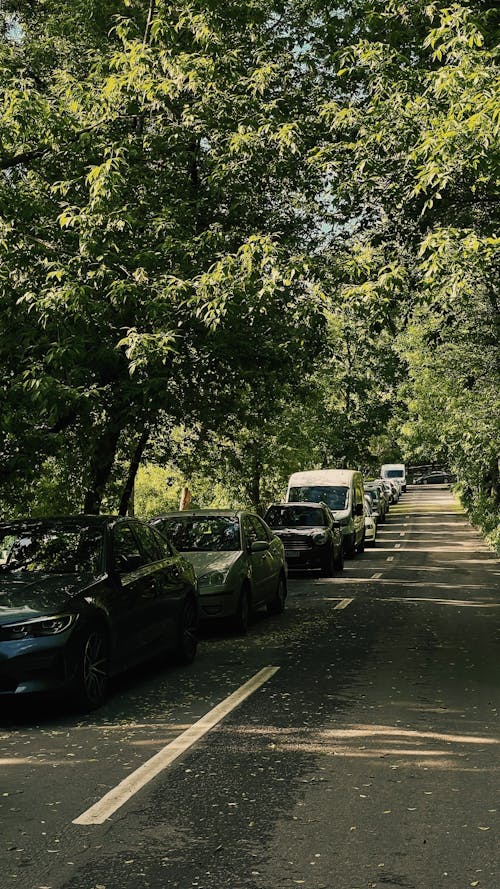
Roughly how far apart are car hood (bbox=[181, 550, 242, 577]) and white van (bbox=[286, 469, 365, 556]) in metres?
14.6

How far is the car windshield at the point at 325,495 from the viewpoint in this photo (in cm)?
2841

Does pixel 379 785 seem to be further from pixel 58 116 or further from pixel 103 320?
pixel 58 116

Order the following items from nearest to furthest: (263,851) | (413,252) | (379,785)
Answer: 1. (263,851)
2. (379,785)
3. (413,252)

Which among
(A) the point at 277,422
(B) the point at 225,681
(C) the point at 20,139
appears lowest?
(B) the point at 225,681

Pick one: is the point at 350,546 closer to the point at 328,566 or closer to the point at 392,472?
the point at 328,566

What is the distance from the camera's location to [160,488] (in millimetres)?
39906

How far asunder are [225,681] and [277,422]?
26.2m

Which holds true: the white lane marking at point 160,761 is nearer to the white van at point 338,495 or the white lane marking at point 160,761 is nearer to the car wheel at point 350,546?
the car wheel at point 350,546

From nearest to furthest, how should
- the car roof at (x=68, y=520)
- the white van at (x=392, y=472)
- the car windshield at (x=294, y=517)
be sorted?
1. the car roof at (x=68, y=520)
2. the car windshield at (x=294, y=517)
3. the white van at (x=392, y=472)

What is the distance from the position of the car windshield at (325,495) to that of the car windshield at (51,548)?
19.2 m

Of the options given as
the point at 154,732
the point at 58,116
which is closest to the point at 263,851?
the point at 154,732

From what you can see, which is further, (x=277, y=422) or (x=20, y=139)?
(x=277, y=422)

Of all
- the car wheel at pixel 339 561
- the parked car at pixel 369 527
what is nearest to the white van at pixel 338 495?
the parked car at pixel 369 527

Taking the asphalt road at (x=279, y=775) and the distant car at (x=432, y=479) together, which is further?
the distant car at (x=432, y=479)
